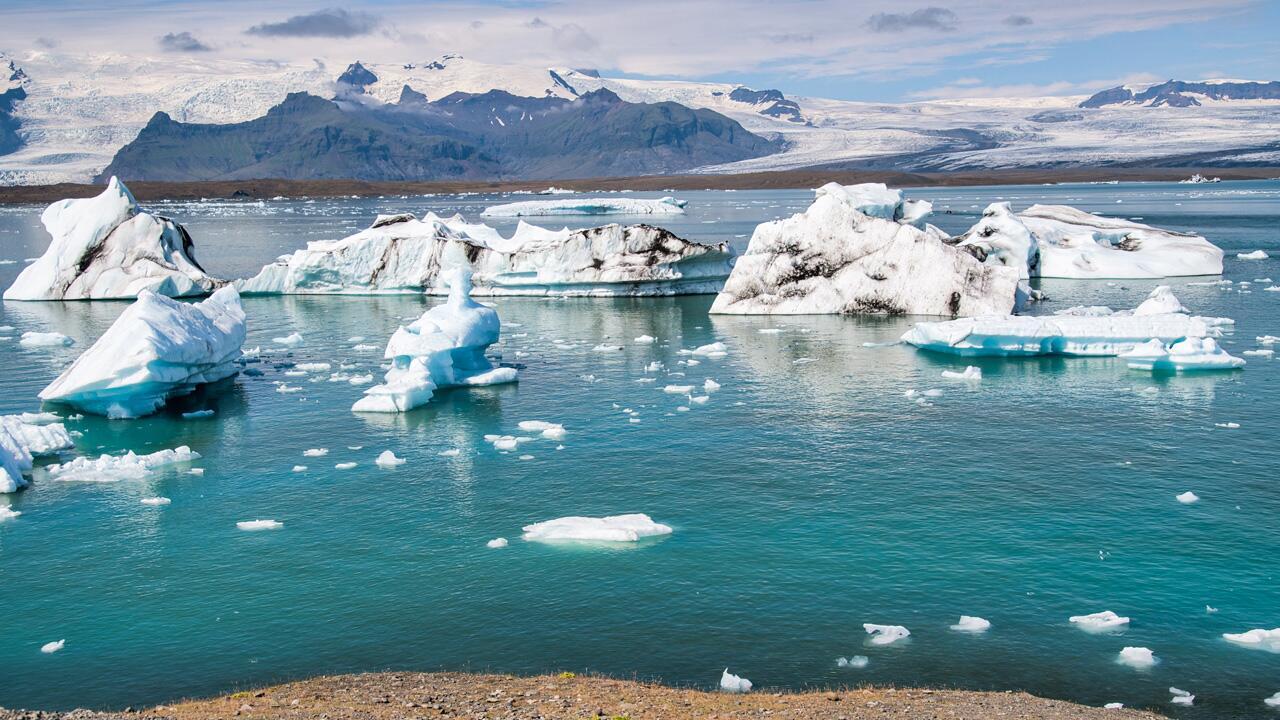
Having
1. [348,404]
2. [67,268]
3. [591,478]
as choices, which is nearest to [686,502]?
[591,478]

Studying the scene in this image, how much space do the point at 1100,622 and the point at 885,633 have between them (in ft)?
6.73

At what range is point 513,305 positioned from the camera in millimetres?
34469

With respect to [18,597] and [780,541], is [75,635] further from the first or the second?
[780,541]

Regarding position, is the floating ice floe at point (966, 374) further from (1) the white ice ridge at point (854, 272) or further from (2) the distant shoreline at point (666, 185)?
(2) the distant shoreline at point (666, 185)

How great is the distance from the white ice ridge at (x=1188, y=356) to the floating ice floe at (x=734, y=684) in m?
15.8

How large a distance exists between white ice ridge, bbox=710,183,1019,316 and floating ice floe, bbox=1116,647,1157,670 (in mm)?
18827

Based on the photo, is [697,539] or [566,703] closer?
[566,703]

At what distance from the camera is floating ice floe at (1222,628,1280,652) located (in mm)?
9680

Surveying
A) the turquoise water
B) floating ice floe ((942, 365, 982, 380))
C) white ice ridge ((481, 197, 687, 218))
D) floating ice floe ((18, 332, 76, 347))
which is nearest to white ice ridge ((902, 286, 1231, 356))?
the turquoise water

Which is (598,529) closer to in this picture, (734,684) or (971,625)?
(734,684)

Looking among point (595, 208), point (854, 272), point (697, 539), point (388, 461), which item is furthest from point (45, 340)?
point (595, 208)

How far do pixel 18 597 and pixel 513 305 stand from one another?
23.6 metres

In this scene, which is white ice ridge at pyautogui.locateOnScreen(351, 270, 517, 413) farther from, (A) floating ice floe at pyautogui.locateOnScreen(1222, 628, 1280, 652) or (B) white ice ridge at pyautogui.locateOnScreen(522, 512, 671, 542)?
(A) floating ice floe at pyautogui.locateOnScreen(1222, 628, 1280, 652)

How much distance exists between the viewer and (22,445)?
52.6ft
